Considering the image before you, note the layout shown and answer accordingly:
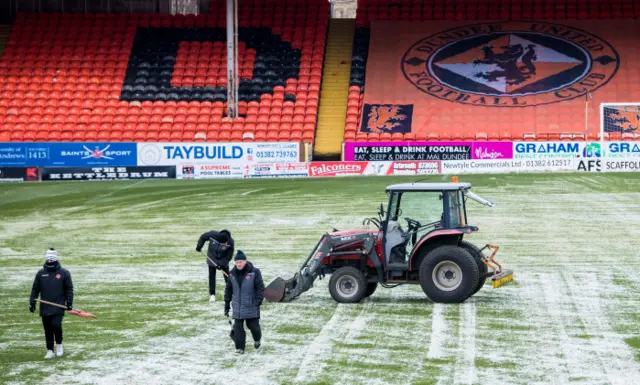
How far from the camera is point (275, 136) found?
48.1 meters

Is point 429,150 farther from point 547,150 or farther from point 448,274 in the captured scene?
point 448,274

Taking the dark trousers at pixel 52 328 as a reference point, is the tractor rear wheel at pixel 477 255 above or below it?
above

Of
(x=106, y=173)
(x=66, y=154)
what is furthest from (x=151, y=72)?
(x=106, y=173)

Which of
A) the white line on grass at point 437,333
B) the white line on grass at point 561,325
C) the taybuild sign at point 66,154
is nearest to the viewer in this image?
the white line on grass at point 561,325

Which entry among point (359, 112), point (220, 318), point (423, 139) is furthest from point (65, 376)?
point (359, 112)

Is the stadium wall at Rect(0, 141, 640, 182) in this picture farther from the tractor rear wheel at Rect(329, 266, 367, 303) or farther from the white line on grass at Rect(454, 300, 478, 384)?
the white line on grass at Rect(454, 300, 478, 384)

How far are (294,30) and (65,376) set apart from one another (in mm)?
44515

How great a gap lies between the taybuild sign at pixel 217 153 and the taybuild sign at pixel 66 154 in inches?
37.0

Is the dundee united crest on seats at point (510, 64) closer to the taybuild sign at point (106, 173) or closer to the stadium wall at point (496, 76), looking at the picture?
the stadium wall at point (496, 76)

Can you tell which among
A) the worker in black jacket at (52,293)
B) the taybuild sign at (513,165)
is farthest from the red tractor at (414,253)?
the taybuild sign at (513,165)

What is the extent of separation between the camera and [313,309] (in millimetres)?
17391

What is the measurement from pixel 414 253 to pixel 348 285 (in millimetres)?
1454

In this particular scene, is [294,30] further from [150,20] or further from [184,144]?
[184,144]

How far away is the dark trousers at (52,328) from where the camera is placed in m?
13.8
